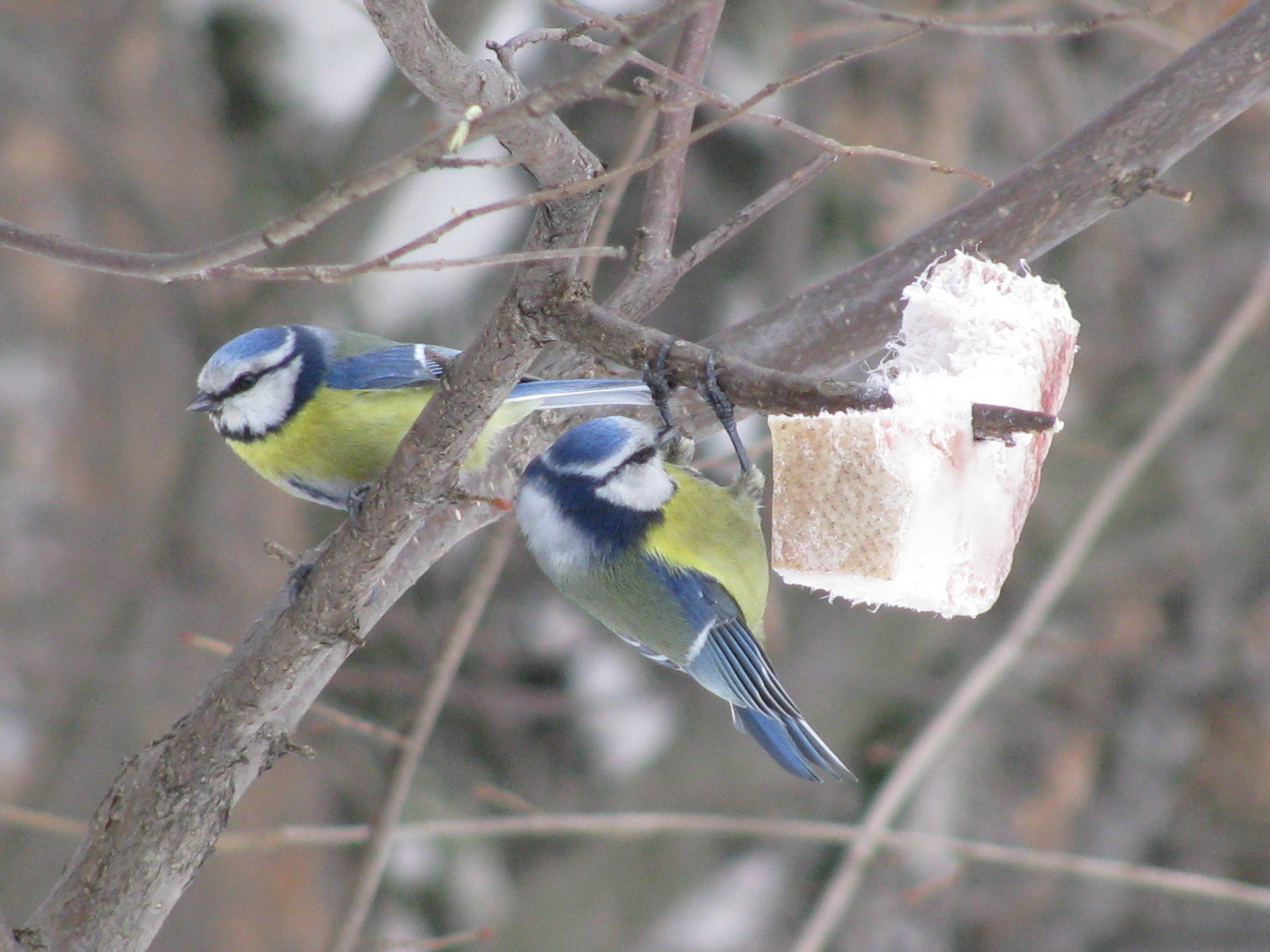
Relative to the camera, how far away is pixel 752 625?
7.38 ft

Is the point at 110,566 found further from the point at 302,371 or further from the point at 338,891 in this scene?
the point at 302,371

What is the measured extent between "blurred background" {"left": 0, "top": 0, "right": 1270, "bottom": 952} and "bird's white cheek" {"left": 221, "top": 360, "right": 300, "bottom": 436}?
1.21m

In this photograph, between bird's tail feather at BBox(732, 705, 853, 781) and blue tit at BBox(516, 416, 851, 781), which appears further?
blue tit at BBox(516, 416, 851, 781)

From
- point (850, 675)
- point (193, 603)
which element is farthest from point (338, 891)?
point (850, 675)

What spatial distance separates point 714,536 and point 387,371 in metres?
0.71

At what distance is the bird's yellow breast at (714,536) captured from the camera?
7.03ft

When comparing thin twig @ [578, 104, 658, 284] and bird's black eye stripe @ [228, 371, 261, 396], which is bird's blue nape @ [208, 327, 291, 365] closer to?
bird's black eye stripe @ [228, 371, 261, 396]

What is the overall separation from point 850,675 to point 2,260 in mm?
3281

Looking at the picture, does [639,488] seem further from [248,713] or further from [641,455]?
[248,713]

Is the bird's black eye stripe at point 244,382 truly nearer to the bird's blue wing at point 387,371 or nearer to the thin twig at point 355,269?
the bird's blue wing at point 387,371

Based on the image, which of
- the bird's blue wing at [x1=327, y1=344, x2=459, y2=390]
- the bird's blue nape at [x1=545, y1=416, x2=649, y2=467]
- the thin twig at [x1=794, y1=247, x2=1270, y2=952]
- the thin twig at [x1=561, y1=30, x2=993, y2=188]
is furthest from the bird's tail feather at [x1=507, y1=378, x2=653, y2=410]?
the thin twig at [x1=794, y1=247, x2=1270, y2=952]

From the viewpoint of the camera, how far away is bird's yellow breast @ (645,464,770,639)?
7.03ft

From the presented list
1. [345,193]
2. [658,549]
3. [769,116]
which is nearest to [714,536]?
[658,549]

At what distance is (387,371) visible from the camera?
2.39 m
